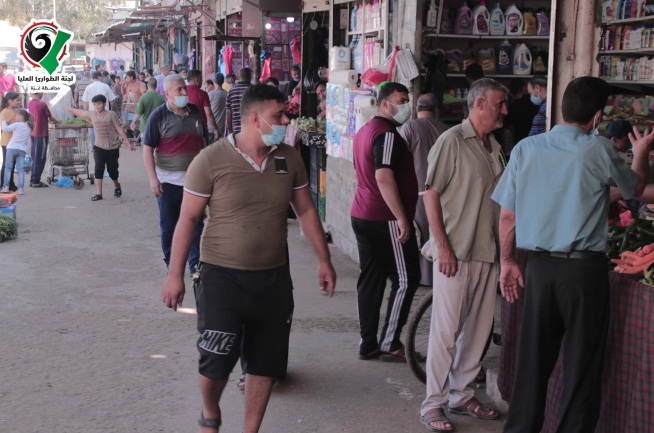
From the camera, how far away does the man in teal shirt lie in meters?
4.31

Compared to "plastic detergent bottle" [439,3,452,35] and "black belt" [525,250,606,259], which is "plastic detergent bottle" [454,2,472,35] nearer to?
"plastic detergent bottle" [439,3,452,35]

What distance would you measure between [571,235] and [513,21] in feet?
23.7

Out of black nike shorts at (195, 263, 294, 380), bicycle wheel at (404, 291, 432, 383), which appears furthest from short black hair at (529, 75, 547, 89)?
black nike shorts at (195, 263, 294, 380)

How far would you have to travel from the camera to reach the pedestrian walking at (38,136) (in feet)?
55.1

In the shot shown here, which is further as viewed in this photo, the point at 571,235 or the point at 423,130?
the point at 423,130

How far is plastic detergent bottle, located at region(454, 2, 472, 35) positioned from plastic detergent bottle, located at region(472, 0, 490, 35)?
73 mm

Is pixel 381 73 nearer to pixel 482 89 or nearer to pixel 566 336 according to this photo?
pixel 482 89

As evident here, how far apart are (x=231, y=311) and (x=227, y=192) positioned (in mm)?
632

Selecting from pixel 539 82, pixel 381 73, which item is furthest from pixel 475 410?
pixel 539 82

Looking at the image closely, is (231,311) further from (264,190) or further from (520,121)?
(520,121)

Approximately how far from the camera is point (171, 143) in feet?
28.9

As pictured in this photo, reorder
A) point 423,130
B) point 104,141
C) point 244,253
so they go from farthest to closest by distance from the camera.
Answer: point 104,141 → point 423,130 → point 244,253

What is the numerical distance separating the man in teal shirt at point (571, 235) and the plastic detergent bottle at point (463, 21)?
6.42 metres

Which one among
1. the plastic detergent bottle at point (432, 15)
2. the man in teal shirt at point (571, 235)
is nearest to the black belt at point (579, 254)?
the man in teal shirt at point (571, 235)
